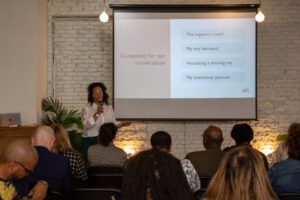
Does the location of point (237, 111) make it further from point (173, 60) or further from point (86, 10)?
point (86, 10)

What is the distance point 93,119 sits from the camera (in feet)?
22.9

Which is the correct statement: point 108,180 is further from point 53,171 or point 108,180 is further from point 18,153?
point 18,153

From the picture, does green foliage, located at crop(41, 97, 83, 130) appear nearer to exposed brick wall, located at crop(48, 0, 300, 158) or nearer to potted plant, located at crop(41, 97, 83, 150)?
potted plant, located at crop(41, 97, 83, 150)

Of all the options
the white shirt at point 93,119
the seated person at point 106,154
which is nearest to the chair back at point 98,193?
the seated person at point 106,154

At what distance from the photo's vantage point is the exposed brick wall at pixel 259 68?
868 cm

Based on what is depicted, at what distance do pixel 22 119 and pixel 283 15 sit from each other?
4.34 meters

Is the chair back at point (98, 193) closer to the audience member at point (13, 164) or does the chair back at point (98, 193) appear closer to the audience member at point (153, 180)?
the audience member at point (13, 164)

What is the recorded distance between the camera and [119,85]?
837 centimetres

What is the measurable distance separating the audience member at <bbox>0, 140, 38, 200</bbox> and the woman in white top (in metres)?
3.78

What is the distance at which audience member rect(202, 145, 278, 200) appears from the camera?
7.96 ft

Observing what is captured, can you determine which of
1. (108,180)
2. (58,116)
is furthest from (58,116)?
(108,180)

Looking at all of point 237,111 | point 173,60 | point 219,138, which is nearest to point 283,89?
point 237,111

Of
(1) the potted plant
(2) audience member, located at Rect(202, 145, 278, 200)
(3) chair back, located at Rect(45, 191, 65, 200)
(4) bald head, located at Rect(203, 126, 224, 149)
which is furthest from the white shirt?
(2) audience member, located at Rect(202, 145, 278, 200)

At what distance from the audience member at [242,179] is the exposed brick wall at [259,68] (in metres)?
6.15
